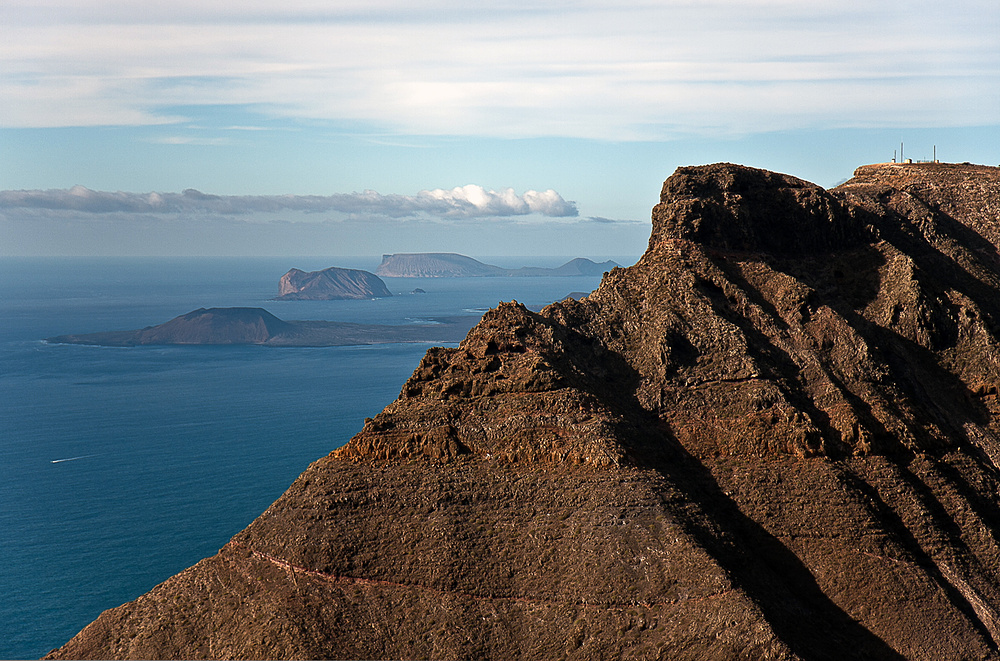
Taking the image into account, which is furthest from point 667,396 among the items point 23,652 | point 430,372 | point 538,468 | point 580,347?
point 23,652

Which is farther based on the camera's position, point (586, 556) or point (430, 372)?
point (430, 372)

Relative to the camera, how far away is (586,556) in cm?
5456

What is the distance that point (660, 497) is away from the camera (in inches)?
2233

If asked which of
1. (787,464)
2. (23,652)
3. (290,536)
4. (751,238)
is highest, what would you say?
(751,238)

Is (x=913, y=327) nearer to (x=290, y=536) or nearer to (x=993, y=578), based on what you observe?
(x=993, y=578)

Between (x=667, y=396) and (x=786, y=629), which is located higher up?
(x=667, y=396)

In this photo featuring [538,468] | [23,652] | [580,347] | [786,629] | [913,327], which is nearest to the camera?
[786,629]

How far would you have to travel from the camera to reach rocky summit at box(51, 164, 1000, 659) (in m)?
52.8

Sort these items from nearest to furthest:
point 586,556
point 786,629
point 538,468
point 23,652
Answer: point 786,629
point 586,556
point 538,468
point 23,652

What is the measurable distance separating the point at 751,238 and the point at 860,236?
11886 millimetres

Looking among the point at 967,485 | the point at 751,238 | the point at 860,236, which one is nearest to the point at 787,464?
the point at 967,485

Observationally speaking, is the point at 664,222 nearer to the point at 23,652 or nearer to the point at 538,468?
the point at 538,468

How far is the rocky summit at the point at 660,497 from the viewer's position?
52.8 metres

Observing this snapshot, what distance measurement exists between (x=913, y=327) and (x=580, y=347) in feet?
98.3
